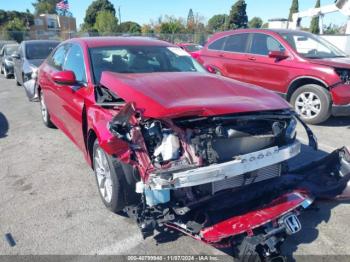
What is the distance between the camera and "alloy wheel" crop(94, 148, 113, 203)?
317 cm

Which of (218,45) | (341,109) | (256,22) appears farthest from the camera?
(256,22)

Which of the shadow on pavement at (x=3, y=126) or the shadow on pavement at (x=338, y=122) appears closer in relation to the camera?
the shadow on pavement at (x=3, y=126)

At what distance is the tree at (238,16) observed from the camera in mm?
56750

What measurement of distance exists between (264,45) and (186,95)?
512 centimetres

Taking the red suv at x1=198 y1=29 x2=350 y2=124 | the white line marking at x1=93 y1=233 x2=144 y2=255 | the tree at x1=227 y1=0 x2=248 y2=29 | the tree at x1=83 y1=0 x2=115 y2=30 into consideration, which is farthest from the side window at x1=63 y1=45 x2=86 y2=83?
the tree at x1=83 y1=0 x2=115 y2=30

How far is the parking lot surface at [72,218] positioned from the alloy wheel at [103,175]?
0.22 m

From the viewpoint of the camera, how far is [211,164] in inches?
101

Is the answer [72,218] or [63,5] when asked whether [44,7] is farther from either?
[72,218]

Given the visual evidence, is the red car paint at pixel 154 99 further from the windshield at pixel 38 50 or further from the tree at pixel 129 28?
the tree at pixel 129 28

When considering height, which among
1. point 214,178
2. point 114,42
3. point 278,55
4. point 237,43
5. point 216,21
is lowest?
point 214,178

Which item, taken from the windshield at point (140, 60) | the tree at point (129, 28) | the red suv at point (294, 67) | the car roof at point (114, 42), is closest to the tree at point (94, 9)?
the tree at point (129, 28)

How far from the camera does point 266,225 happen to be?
258 centimetres

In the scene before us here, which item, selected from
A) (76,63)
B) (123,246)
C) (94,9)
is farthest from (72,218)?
(94,9)

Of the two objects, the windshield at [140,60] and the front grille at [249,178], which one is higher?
the windshield at [140,60]
